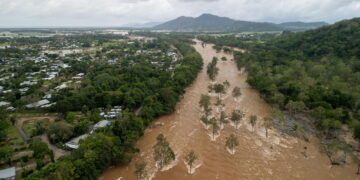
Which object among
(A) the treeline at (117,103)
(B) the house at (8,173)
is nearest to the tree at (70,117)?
(A) the treeline at (117,103)

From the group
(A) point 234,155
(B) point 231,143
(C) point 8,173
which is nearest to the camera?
(C) point 8,173

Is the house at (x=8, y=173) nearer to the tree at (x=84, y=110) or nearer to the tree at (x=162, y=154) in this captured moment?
the tree at (x=84, y=110)

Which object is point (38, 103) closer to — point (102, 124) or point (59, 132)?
point (59, 132)

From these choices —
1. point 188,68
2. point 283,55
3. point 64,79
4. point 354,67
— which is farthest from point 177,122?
point 283,55

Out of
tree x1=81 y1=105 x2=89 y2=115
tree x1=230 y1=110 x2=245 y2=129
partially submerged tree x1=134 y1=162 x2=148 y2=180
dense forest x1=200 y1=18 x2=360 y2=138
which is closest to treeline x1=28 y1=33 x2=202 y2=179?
tree x1=81 y1=105 x2=89 y2=115

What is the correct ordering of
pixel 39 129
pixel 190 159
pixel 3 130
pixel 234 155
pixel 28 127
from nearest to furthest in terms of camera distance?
pixel 190 159 < pixel 234 155 < pixel 3 130 < pixel 39 129 < pixel 28 127

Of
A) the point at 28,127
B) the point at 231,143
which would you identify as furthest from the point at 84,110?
the point at 231,143
